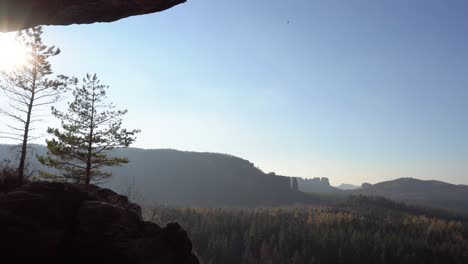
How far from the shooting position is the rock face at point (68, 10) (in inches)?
491

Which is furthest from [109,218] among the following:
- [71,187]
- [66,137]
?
[66,137]

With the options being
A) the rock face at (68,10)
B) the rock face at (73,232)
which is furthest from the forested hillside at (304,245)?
the rock face at (68,10)

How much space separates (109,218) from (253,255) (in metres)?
86.5

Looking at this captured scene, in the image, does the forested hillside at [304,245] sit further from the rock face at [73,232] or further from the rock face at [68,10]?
the rock face at [68,10]

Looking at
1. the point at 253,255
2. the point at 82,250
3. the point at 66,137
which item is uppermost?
the point at 66,137

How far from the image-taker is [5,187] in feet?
62.3

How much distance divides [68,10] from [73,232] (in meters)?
8.52

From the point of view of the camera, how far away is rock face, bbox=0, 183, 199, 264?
1353 centimetres

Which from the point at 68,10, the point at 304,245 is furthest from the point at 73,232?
the point at 304,245

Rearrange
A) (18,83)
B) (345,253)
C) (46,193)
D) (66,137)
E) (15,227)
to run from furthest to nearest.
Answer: (345,253) → (66,137) → (18,83) → (46,193) → (15,227)

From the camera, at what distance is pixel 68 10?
45.1 ft

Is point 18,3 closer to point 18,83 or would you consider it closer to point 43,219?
point 43,219

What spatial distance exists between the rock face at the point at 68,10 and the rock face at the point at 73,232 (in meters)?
6.69

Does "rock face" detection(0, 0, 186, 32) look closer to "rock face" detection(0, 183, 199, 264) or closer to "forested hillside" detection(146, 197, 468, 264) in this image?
"rock face" detection(0, 183, 199, 264)
